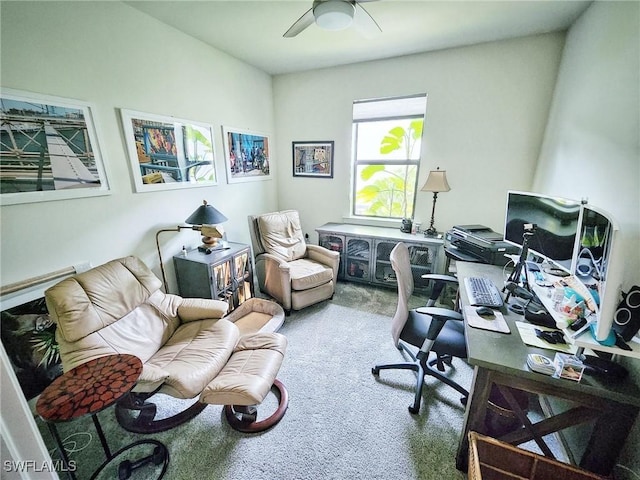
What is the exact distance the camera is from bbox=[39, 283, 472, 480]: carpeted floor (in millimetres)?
1346

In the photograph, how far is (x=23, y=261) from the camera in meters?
1.59

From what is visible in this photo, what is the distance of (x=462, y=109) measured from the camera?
283 cm

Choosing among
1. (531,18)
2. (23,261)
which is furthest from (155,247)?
(531,18)

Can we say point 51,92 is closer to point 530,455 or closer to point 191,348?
point 191,348

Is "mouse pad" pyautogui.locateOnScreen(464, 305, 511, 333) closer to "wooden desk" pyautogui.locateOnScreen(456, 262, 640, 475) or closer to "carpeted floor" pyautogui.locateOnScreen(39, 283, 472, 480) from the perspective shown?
"wooden desk" pyautogui.locateOnScreen(456, 262, 640, 475)

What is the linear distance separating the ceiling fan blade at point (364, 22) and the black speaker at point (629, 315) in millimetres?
2054

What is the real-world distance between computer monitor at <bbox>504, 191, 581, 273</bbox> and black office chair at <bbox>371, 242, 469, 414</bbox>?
55 cm

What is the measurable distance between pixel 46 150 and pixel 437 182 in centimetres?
327

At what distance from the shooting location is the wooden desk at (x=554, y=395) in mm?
1014

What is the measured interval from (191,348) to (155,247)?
1.13m

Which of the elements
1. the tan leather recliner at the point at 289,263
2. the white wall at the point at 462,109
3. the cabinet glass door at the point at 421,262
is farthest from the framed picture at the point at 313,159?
the cabinet glass door at the point at 421,262

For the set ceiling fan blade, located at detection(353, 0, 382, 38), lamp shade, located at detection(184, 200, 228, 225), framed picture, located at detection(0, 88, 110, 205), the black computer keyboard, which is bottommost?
the black computer keyboard

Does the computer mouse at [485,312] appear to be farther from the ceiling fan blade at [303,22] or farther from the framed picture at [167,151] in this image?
the framed picture at [167,151]

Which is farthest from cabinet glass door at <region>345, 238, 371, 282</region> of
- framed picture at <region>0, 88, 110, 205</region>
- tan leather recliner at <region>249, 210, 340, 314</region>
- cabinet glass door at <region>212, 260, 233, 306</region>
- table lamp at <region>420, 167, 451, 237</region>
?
framed picture at <region>0, 88, 110, 205</region>
